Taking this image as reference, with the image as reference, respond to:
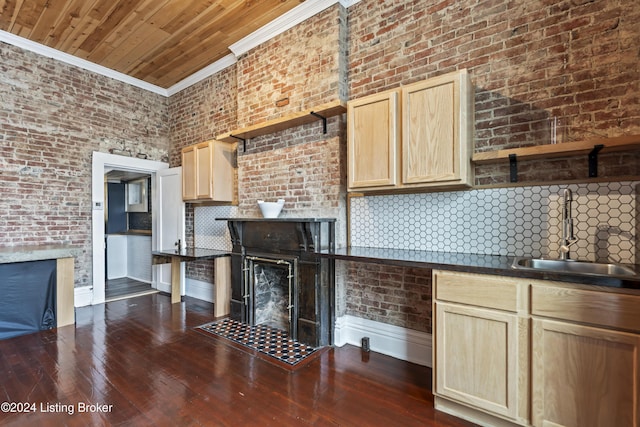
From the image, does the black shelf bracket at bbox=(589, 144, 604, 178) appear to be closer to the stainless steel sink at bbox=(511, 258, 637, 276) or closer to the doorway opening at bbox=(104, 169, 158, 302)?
the stainless steel sink at bbox=(511, 258, 637, 276)

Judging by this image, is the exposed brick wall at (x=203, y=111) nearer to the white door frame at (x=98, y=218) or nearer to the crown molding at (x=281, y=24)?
the crown molding at (x=281, y=24)

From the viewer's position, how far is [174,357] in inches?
111

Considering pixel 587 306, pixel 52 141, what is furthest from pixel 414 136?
pixel 52 141

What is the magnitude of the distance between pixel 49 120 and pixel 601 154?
→ 6.09 meters

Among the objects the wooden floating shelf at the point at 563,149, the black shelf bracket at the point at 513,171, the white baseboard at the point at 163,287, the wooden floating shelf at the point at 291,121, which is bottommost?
the white baseboard at the point at 163,287

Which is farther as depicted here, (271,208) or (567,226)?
(271,208)

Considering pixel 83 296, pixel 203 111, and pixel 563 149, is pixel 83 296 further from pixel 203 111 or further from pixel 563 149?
pixel 563 149

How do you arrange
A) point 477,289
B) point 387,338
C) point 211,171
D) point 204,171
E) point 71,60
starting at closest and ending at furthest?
1. point 477,289
2. point 387,338
3. point 211,171
4. point 204,171
5. point 71,60

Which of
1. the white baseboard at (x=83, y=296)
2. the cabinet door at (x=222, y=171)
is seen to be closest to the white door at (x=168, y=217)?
the white baseboard at (x=83, y=296)

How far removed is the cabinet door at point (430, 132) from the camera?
88.1 inches

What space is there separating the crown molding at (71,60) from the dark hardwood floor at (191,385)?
365 centimetres

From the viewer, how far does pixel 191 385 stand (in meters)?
2.37

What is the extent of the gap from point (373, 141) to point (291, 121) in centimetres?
110

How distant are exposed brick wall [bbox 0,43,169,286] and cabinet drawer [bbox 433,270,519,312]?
4927 mm
